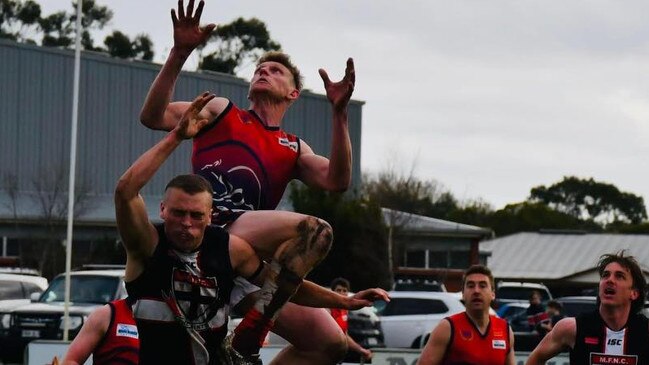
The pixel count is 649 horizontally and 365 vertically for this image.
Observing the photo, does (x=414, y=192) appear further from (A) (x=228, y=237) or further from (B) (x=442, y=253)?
(A) (x=228, y=237)

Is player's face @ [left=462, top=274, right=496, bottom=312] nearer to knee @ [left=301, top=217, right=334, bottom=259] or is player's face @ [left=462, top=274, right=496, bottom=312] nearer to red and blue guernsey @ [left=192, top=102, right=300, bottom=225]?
red and blue guernsey @ [left=192, top=102, right=300, bottom=225]

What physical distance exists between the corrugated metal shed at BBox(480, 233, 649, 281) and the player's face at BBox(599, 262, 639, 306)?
67.5m

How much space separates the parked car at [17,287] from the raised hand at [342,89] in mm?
21750

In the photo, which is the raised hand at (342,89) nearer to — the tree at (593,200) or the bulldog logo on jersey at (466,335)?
the bulldog logo on jersey at (466,335)

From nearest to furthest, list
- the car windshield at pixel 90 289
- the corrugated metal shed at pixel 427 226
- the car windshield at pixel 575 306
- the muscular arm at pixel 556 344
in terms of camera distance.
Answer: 1. the muscular arm at pixel 556 344
2. the car windshield at pixel 90 289
3. the car windshield at pixel 575 306
4. the corrugated metal shed at pixel 427 226

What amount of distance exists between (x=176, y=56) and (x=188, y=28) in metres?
0.16

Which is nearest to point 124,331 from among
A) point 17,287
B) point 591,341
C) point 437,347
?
point 437,347

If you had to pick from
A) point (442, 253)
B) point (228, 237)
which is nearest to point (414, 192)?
point (442, 253)

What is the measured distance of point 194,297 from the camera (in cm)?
738

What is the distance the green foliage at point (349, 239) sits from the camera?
2087 inches

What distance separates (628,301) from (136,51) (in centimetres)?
7593

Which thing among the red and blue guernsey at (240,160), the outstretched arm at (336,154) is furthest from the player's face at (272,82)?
the outstretched arm at (336,154)

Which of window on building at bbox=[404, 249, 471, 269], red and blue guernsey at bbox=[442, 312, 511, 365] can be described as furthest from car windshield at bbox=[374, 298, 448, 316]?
window on building at bbox=[404, 249, 471, 269]

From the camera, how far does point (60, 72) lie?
59781 mm
